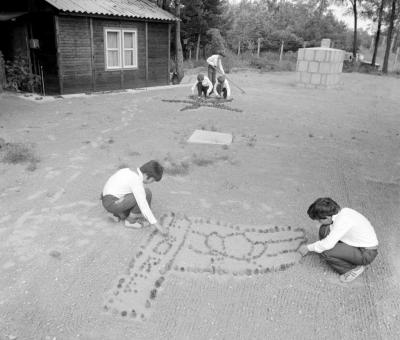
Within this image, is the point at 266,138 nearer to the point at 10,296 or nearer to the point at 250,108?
the point at 250,108

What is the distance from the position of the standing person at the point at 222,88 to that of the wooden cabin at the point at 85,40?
4067 millimetres

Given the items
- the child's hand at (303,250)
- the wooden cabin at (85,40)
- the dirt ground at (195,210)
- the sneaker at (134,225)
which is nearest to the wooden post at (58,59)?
the wooden cabin at (85,40)

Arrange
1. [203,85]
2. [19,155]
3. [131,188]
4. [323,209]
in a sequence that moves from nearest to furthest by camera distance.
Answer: [323,209] → [131,188] → [19,155] → [203,85]

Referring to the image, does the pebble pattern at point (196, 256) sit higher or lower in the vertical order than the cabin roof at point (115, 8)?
lower

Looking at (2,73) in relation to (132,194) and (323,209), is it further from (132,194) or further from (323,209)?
(323,209)

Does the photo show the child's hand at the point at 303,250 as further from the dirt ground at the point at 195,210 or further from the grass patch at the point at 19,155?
the grass patch at the point at 19,155

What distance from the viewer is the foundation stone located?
17516mm

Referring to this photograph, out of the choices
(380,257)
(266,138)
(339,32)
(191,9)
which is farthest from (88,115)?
(339,32)

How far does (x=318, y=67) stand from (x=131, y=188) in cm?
1539

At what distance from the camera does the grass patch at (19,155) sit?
6383 mm

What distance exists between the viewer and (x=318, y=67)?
17.6m

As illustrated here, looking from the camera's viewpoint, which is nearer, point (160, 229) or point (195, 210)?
point (160, 229)

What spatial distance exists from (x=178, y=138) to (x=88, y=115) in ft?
10.2

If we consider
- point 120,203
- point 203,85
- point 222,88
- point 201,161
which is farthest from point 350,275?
point 222,88
